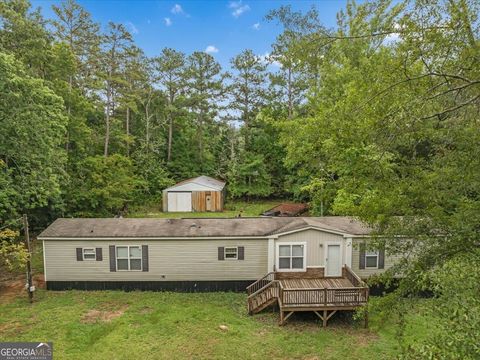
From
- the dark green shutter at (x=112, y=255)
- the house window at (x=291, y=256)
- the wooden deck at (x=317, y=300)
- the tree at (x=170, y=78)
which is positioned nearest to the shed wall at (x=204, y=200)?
the tree at (x=170, y=78)

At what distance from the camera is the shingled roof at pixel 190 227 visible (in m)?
12.5

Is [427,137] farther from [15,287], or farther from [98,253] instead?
[15,287]

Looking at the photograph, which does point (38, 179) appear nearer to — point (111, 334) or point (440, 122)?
point (111, 334)

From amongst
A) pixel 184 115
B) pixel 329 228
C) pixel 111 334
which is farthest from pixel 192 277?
pixel 184 115

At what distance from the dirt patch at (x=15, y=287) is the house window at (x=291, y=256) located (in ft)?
32.0

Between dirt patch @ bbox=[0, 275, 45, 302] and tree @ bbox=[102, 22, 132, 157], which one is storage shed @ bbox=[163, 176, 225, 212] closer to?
tree @ bbox=[102, 22, 132, 157]

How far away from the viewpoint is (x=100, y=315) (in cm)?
1057

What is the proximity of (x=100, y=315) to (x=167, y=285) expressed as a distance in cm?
280

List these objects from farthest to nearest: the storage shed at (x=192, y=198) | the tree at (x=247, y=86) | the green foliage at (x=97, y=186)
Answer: the tree at (x=247, y=86) → the storage shed at (x=192, y=198) → the green foliage at (x=97, y=186)

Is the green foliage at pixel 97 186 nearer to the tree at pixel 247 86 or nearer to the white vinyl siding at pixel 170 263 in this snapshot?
the white vinyl siding at pixel 170 263

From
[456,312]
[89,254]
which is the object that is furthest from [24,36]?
[456,312]

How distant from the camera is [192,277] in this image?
12742 mm

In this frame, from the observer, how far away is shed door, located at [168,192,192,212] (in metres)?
25.1

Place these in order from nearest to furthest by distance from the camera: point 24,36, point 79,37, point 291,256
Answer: point 291,256, point 24,36, point 79,37
